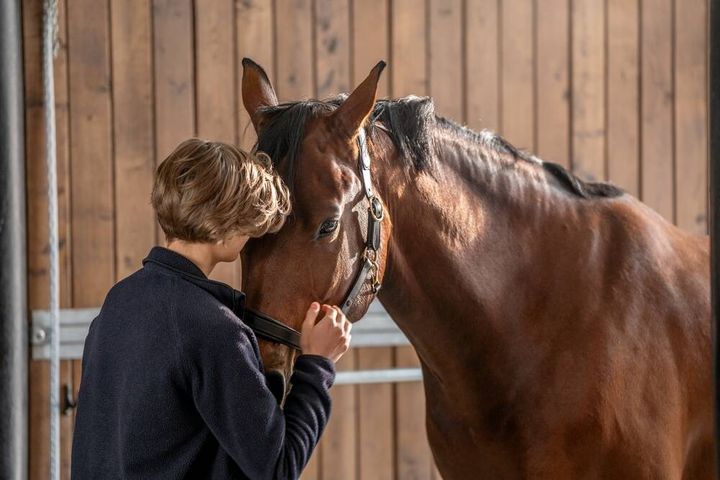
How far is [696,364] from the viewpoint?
5.89ft

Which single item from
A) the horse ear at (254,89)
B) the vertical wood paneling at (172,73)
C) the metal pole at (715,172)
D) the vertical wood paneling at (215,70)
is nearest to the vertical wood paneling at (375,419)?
the vertical wood paneling at (215,70)

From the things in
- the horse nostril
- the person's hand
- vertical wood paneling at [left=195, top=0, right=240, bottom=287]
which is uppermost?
vertical wood paneling at [left=195, top=0, right=240, bottom=287]

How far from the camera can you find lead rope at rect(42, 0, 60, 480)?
2.54 metres

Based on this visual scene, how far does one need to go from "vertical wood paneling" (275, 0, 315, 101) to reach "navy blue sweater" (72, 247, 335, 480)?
1684 mm

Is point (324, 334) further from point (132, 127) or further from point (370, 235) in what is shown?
point (132, 127)

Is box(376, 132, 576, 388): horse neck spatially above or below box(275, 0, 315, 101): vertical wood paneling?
below

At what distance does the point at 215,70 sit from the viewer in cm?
275

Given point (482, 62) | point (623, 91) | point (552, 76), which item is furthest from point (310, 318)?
point (623, 91)

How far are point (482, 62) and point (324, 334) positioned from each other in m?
1.91

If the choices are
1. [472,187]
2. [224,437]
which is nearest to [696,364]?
[472,187]

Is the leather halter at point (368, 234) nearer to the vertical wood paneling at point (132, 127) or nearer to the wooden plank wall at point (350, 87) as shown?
the wooden plank wall at point (350, 87)

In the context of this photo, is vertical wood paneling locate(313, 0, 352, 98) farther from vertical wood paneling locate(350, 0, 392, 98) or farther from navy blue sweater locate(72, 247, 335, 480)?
navy blue sweater locate(72, 247, 335, 480)

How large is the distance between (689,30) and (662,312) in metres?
1.81

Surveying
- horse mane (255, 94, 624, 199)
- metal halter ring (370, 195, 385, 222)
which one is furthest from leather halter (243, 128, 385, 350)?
horse mane (255, 94, 624, 199)
